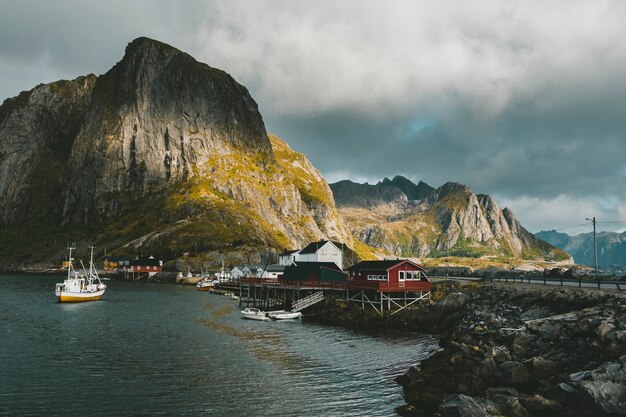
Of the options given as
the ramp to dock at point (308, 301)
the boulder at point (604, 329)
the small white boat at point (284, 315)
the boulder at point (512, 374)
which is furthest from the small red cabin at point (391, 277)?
the boulder at point (604, 329)

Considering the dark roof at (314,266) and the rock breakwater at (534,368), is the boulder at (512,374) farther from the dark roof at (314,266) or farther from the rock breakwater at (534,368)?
the dark roof at (314,266)

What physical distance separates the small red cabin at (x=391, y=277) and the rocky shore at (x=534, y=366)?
2089cm

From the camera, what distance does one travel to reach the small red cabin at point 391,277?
80188 millimetres

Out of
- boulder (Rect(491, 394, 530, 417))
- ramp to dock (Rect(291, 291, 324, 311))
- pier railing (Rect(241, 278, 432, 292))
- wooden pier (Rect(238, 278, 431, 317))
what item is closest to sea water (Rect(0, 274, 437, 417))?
ramp to dock (Rect(291, 291, 324, 311))

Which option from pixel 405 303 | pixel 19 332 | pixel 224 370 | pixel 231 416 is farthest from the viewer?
pixel 405 303

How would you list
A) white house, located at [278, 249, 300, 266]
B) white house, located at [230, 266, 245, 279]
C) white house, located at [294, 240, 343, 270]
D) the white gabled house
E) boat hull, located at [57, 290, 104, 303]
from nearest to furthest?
boat hull, located at [57, 290, 104, 303]
white house, located at [294, 240, 343, 270]
the white gabled house
white house, located at [278, 249, 300, 266]
white house, located at [230, 266, 245, 279]

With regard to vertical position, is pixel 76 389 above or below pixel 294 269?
below

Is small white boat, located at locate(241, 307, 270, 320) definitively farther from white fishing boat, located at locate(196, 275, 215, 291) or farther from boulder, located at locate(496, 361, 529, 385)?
white fishing boat, located at locate(196, 275, 215, 291)

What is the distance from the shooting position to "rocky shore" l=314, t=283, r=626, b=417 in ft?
96.9

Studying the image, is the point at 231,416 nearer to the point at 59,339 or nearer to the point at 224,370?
the point at 224,370

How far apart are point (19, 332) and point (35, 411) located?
41.0 m

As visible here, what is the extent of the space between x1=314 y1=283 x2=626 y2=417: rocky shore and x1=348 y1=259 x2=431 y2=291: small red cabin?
2089cm

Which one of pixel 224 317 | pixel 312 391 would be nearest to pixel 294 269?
pixel 224 317

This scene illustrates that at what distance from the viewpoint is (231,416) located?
34.6 m
